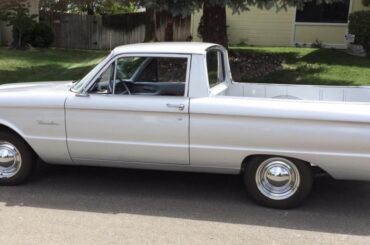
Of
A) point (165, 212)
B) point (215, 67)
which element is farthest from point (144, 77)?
point (165, 212)

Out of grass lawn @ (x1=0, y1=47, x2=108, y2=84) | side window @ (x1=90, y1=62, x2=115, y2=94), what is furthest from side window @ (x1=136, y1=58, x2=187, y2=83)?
grass lawn @ (x1=0, y1=47, x2=108, y2=84)

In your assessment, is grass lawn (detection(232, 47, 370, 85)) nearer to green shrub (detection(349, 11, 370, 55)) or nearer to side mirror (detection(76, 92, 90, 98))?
green shrub (detection(349, 11, 370, 55))

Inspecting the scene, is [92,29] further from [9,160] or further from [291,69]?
[9,160]

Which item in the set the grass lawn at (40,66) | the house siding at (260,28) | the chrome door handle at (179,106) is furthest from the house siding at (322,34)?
the chrome door handle at (179,106)

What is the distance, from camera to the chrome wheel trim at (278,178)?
5305mm

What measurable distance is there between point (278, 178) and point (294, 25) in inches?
630

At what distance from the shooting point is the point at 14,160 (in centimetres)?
593

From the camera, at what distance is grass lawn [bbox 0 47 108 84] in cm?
1312

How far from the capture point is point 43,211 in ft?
17.3

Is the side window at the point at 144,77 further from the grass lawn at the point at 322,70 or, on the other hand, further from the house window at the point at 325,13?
the house window at the point at 325,13

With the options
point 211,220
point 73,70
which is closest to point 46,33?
point 73,70

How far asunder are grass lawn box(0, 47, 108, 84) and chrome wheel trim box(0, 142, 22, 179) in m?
6.92

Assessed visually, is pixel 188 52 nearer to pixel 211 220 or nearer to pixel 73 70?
pixel 211 220

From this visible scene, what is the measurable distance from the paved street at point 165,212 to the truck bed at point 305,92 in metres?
0.97
